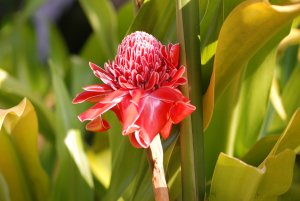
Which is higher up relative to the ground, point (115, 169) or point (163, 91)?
point (163, 91)

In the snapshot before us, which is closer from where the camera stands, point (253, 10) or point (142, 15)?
point (253, 10)

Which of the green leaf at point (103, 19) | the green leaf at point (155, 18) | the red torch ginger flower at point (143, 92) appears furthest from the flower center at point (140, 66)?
the green leaf at point (103, 19)

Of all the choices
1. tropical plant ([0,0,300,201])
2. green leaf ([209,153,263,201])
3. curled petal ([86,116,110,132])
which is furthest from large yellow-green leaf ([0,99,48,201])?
green leaf ([209,153,263,201])

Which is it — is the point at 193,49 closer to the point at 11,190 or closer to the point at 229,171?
the point at 229,171

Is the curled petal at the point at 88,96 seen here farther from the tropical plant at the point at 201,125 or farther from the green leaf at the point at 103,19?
the green leaf at the point at 103,19

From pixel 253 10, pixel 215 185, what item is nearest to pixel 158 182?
pixel 215 185

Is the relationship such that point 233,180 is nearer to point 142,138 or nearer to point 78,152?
point 142,138
